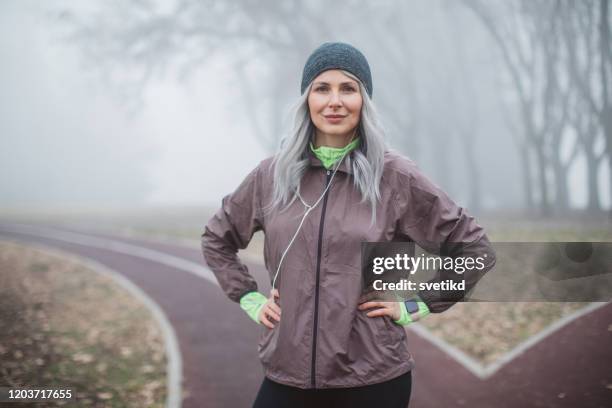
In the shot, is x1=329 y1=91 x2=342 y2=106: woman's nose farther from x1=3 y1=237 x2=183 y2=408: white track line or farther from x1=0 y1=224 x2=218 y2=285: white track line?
x1=0 y1=224 x2=218 y2=285: white track line

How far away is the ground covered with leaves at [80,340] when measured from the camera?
5.12 m

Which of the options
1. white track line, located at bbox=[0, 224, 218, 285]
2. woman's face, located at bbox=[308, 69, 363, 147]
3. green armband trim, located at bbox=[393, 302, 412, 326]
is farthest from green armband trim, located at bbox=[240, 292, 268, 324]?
white track line, located at bbox=[0, 224, 218, 285]

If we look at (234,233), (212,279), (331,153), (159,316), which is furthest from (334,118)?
(212,279)

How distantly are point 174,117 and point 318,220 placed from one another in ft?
237

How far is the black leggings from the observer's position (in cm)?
213

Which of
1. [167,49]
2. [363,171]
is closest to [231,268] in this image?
[363,171]

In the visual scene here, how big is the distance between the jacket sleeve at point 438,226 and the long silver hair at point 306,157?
160 millimetres

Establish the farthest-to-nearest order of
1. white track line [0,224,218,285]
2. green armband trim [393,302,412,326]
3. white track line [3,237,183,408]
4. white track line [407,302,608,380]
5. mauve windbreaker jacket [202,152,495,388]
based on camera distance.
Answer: white track line [0,224,218,285]
white track line [407,302,608,380]
white track line [3,237,183,408]
green armband trim [393,302,412,326]
mauve windbreaker jacket [202,152,495,388]

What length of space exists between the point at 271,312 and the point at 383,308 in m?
0.58

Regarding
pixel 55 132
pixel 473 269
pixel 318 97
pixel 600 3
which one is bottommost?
pixel 473 269

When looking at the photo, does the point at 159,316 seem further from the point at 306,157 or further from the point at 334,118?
the point at 334,118

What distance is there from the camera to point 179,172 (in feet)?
243

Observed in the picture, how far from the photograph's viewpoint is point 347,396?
2139 millimetres

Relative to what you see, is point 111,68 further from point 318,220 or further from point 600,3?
point 318,220
